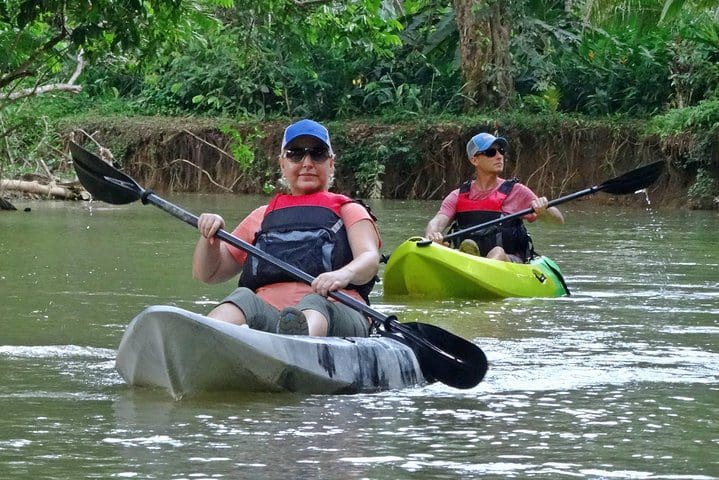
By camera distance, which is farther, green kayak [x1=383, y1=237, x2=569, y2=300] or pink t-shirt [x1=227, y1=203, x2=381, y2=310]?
green kayak [x1=383, y1=237, x2=569, y2=300]

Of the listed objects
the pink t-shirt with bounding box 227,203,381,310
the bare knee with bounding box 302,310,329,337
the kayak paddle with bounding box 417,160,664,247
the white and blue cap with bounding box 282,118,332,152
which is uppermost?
the white and blue cap with bounding box 282,118,332,152

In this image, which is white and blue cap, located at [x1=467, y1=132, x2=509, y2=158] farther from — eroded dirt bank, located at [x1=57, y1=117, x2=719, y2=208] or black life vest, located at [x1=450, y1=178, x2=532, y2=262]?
eroded dirt bank, located at [x1=57, y1=117, x2=719, y2=208]

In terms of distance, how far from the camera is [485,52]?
23000mm

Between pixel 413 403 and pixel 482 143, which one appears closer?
pixel 413 403

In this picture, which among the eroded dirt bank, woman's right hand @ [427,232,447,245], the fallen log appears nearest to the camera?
woman's right hand @ [427,232,447,245]

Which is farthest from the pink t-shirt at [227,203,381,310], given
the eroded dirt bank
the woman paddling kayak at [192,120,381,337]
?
the eroded dirt bank

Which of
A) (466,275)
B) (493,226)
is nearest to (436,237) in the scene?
(493,226)

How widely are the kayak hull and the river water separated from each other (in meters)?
0.06

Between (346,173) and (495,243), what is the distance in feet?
46.2

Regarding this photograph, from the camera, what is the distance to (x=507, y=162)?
2266 centimetres

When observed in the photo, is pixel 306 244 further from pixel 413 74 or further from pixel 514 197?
pixel 413 74

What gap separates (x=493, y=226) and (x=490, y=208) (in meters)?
0.13

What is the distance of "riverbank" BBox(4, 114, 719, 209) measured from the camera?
70.2 ft

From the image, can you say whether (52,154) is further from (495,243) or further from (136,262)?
(495,243)
